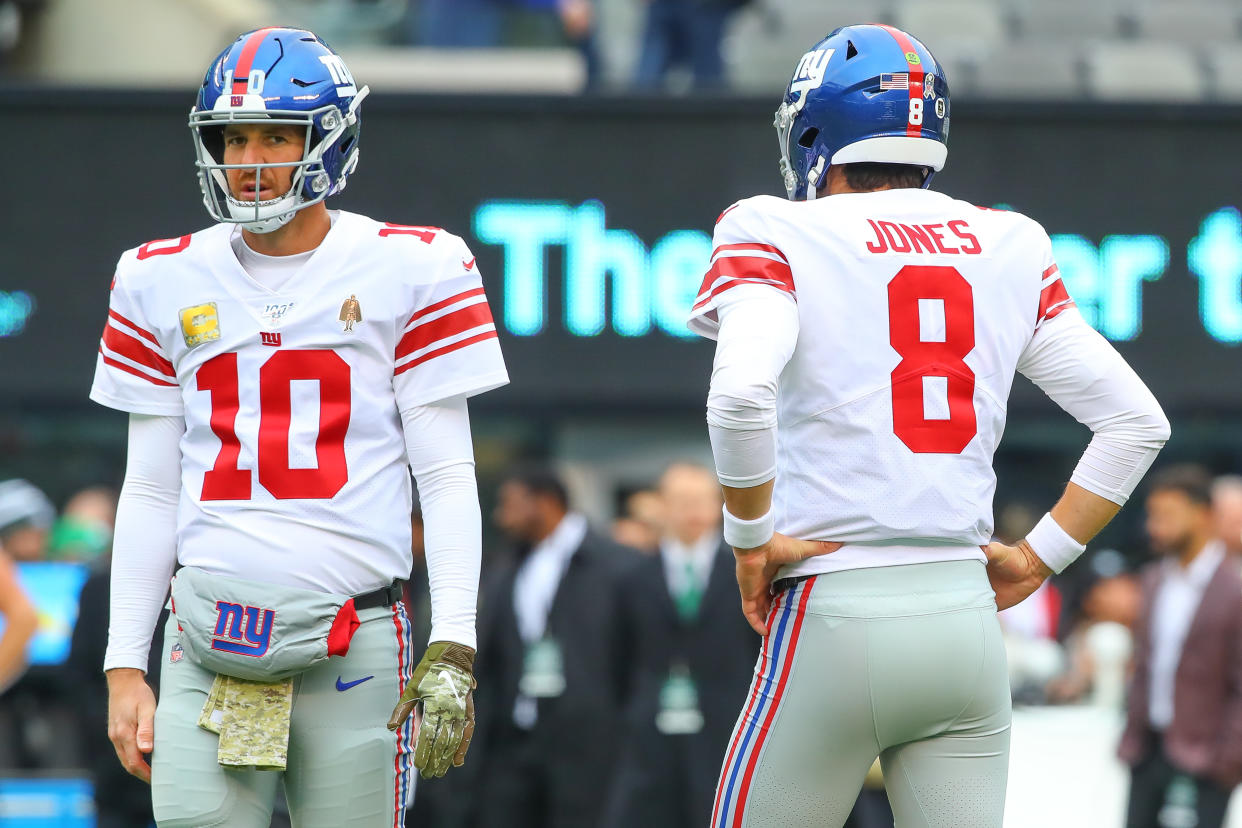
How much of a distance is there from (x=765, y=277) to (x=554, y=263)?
5.76 meters

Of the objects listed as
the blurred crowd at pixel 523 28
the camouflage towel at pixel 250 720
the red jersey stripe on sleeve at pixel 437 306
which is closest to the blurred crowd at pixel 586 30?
the blurred crowd at pixel 523 28

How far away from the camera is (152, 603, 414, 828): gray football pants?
3139 mm

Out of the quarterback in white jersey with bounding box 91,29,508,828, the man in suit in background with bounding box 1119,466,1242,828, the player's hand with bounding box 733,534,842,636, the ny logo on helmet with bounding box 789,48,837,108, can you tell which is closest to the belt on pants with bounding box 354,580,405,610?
the quarterback in white jersey with bounding box 91,29,508,828

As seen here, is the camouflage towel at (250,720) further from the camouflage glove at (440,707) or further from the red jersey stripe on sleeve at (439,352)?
the red jersey stripe on sleeve at (439,352)

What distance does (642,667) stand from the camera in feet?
25.2

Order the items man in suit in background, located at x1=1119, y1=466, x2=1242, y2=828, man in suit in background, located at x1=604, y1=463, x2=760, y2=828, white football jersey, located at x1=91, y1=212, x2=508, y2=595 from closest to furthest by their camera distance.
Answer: white football jersey, located at x1=91, y1=212, x2=508, y2=595 → man in suit in background, located at x1=1119, y1=466, x2=1242, y2=828 → man in suit in background, located at x1=604, y1=463, x2=760, y2=828

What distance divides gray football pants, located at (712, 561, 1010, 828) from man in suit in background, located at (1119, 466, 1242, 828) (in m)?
4.42

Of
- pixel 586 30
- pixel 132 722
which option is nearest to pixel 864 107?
pixel 132 722

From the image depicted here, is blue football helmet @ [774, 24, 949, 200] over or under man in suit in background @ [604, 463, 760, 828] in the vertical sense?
over

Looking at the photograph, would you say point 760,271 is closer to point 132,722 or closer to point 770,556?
point 770,556

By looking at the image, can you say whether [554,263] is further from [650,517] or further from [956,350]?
[956,350]

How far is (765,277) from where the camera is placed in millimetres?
3135

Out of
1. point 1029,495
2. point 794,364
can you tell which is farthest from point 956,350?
point 1029,495

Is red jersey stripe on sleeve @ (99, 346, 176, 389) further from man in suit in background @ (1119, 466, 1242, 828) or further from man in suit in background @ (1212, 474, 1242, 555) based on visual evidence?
man in suit in background @ (1212, 474, 1242, 555)
